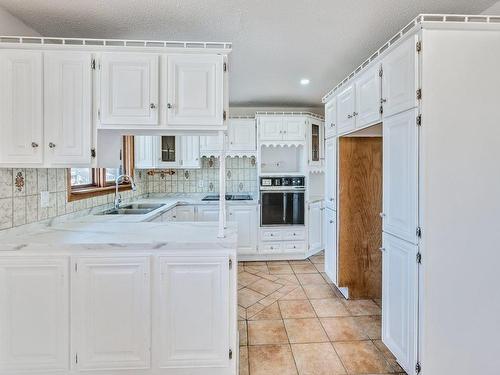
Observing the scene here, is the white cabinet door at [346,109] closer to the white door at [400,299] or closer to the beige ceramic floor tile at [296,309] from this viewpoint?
the white door at [400,299]

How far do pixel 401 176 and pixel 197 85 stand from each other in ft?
4.82

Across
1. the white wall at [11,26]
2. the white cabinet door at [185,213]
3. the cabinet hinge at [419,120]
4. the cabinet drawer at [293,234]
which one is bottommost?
the cabinet drawer at [293,234]

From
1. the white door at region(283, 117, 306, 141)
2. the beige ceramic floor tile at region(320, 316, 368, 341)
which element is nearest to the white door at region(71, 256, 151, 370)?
the beige ceramic floor tile at region(320, 316, 368, 341)

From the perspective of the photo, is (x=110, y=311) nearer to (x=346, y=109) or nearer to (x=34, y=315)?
(x=34, y=315)

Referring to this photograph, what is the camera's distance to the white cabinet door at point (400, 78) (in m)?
1.67

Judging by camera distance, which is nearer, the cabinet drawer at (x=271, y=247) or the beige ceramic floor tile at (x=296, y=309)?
the beige ceramic floor tile at (x=296, y=309)

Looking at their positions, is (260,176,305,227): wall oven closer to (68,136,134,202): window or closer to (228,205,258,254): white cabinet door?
(228,205,258,254): white cabinet door

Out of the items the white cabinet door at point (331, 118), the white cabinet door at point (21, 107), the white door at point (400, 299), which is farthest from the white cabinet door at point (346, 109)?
the white cabinet door at point (21, 107)

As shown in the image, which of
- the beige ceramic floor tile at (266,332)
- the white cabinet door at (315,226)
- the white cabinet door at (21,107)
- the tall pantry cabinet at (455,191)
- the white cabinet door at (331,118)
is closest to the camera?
the tall pantry cabinet at (455,191)

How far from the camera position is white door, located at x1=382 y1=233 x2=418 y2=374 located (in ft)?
5.59

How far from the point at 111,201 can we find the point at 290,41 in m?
2.58

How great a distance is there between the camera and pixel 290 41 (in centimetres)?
250

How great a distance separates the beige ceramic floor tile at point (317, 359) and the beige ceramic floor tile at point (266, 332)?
0.52ft

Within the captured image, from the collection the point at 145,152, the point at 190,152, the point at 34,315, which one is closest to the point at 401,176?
the point at 34,315
